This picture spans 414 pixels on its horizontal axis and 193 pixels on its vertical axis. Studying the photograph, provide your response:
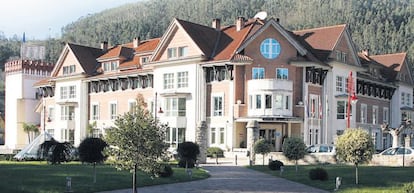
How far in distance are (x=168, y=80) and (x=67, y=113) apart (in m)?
18.9

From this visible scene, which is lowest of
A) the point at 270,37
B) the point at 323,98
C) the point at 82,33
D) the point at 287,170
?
the point at 287,170

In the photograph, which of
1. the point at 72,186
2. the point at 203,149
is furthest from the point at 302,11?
the point at 72,186

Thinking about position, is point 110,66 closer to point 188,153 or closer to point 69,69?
point 69,69

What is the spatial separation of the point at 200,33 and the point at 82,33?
128612mm

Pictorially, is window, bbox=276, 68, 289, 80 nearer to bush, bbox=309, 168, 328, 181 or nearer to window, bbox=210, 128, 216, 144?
window, bbox=210, 128, 216, 144

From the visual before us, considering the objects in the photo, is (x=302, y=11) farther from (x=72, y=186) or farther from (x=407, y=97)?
(x=72, y=186)

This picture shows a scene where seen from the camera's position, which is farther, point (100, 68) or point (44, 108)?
point (44, 108)

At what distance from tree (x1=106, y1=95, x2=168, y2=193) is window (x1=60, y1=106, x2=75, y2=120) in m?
53.5

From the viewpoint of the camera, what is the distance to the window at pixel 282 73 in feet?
182

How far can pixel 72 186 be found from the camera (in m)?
23.0

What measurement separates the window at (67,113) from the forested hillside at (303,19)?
6997cm

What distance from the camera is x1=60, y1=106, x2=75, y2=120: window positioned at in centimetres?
7162

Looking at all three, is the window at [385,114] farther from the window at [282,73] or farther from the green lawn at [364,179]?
the green lawn at [364,179]

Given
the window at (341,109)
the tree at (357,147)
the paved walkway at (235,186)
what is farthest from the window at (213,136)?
the tree at (357,147)
